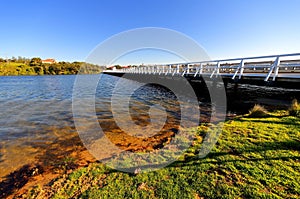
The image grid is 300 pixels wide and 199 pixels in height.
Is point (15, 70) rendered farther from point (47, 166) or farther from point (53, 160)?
point (47, 166)

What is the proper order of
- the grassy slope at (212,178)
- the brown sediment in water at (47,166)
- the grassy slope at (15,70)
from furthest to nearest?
1. the grassy slope at (15,70)
2. the brown sediment in water at (47,166)
3. the grassy slope at (212,178)

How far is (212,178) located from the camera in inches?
136

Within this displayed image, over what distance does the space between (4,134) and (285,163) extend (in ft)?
33.0

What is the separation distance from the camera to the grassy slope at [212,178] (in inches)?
121

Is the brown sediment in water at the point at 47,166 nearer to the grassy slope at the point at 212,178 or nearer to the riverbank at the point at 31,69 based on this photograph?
the grassy slope at the point at 212,178

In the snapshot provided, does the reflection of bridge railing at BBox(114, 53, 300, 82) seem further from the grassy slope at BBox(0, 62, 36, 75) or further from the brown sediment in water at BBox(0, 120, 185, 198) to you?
the grassy slope at BBox(0, 62, 36, 75)

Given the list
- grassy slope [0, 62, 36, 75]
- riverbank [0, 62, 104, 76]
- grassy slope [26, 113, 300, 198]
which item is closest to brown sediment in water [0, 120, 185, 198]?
grassy slope [26, 113, 300, 198]

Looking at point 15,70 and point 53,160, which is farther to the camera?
point 15,70

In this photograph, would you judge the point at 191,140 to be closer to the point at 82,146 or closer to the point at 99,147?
the point at 99,147

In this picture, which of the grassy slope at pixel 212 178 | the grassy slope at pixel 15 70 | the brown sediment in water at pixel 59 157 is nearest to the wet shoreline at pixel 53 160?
the brown sediment in water at pixel 59 157

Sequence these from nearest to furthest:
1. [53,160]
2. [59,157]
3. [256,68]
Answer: [53,160], [59,157], [256,68]

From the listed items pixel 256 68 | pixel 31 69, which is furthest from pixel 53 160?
pixel 31 69

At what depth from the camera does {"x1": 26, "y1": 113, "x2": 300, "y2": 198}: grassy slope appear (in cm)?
308

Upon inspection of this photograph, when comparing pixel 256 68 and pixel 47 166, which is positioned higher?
pixel 256 68
